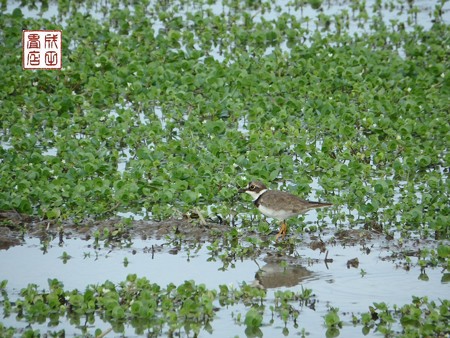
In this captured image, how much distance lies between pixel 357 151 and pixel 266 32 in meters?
5.72

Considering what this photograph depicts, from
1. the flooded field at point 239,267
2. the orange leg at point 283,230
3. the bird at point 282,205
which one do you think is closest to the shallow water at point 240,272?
the flooded field at point 239,267

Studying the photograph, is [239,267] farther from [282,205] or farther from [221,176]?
[221,176]

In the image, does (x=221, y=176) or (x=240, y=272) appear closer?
(x=240, y=272)

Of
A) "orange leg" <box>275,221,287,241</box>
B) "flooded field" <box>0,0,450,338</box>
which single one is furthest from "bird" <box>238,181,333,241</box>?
"flooded field" <box>0,0,450,338</box>

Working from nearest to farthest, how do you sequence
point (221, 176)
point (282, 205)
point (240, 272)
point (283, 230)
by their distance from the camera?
point (240, 272) → point (282, 205) → point (283, 230) → point (221, 176)

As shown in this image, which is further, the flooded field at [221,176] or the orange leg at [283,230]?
the orange leg at [283,230]

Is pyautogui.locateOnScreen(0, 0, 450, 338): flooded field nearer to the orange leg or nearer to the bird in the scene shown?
the orange leg

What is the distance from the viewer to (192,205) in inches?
493

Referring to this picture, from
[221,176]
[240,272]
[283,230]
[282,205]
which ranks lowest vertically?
[240,272]

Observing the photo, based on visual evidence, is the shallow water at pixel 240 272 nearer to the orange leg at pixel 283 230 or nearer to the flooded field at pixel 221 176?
the flooded field at pixel 221 176

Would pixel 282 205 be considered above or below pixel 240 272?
above

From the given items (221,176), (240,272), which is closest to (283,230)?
(240,272)

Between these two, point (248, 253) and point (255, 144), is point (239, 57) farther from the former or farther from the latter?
point (248, 253)

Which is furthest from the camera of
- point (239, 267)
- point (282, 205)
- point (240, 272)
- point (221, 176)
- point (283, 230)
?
point (221, 176)
